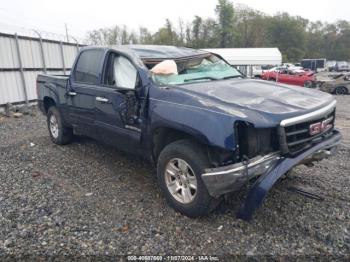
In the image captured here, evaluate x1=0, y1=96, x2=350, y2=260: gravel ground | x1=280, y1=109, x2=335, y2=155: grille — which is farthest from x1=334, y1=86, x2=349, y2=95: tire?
x1=280, y1=109, x2=335, y2=155: grille

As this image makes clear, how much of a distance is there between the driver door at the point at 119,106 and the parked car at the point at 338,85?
16358 mm

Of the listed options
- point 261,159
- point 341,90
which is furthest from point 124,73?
point 341,90

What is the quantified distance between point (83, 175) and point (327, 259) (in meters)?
3.44

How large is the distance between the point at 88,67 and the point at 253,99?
2.87m

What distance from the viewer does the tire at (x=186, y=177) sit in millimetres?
3281

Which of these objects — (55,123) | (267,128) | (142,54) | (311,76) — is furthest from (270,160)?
(311,76)

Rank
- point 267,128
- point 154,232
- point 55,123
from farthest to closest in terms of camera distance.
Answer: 1. point 55,123
2. point 154,232
3. point 267,128

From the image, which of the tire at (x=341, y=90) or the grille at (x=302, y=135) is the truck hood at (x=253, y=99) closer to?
the grille at (x=302, y=135)

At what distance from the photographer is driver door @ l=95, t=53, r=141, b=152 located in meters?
4.02

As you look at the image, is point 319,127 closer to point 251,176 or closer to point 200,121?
point 251,176

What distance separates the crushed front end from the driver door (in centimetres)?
137

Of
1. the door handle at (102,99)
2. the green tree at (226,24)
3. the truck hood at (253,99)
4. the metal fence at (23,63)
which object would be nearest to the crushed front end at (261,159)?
the truck hood at (253,99)

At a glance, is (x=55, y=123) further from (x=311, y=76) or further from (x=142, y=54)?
(x=311, y=76)

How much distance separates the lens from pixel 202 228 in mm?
3328
